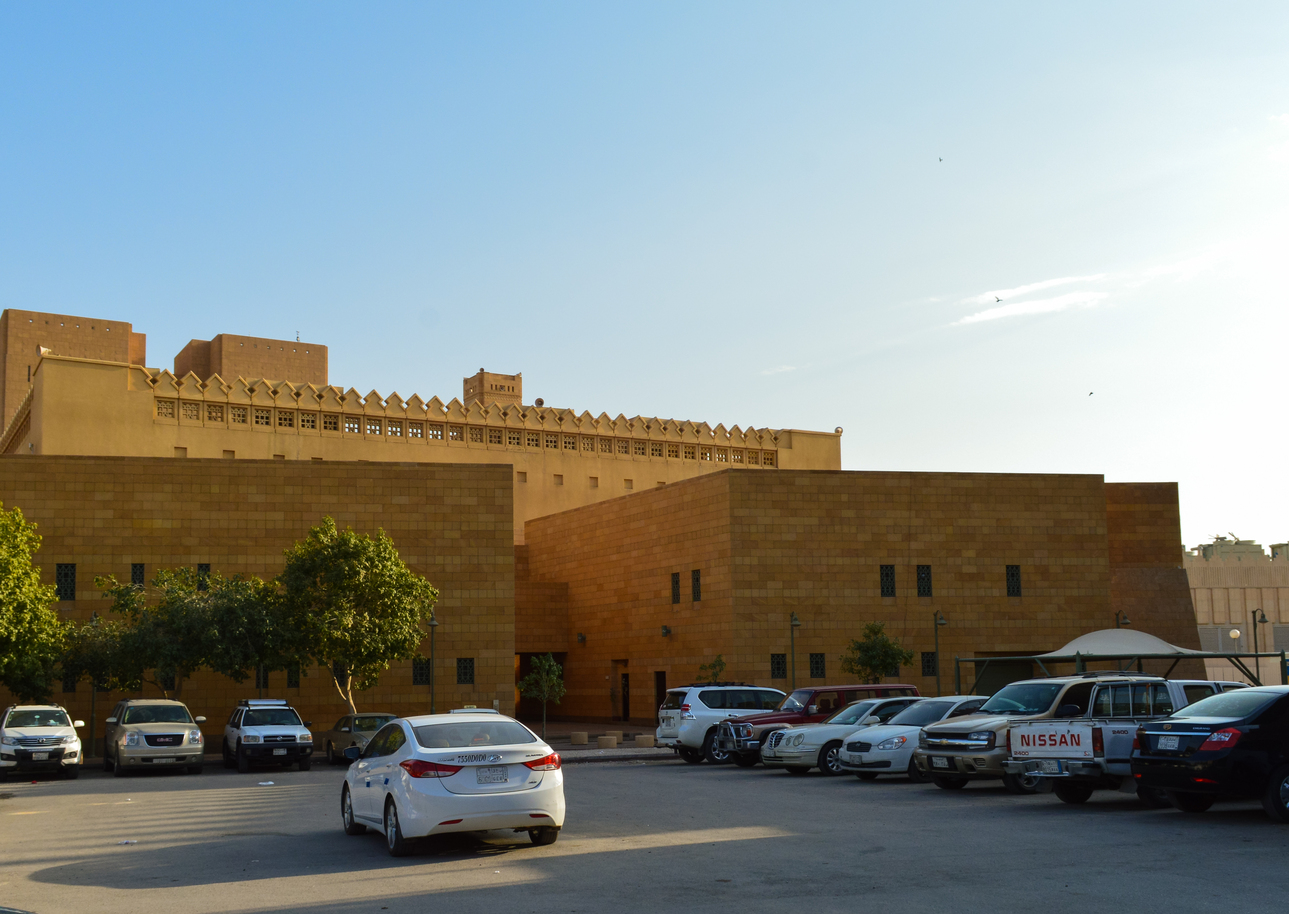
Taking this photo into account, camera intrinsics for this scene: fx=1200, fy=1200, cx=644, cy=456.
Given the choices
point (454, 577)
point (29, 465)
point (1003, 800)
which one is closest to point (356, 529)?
point (454, 577)

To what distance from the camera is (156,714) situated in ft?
87.5

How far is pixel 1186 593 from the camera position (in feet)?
150

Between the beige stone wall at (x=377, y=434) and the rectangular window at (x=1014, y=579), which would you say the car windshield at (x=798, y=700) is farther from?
the beige stone wall at (x=377, y=434)

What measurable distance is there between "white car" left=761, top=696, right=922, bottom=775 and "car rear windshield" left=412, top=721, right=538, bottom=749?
9.71 metres

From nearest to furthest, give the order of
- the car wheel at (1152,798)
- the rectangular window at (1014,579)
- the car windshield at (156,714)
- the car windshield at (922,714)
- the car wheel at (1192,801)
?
the car wheel at (1192,801), the car wheel at (1152,798), the car windshield at (922,714), the car windshield at (156,714), the rectangular window at (1014,579)

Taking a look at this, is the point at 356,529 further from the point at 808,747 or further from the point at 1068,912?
the point at 1068,912

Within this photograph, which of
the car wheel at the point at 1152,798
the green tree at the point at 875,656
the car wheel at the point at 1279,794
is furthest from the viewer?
the green tree at the point at 875,656

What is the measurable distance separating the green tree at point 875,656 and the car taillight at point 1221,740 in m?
24.2

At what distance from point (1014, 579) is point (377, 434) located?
89.2 feet

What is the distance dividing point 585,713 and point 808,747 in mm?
28891

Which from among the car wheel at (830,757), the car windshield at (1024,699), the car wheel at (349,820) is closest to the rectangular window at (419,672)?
the car wheel at (830,757)

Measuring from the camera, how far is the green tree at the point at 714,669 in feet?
127

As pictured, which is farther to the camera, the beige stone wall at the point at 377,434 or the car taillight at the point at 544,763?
the beige stone wall at the point at 377,434

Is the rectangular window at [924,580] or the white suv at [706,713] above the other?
the rectangular window at [924,580]
